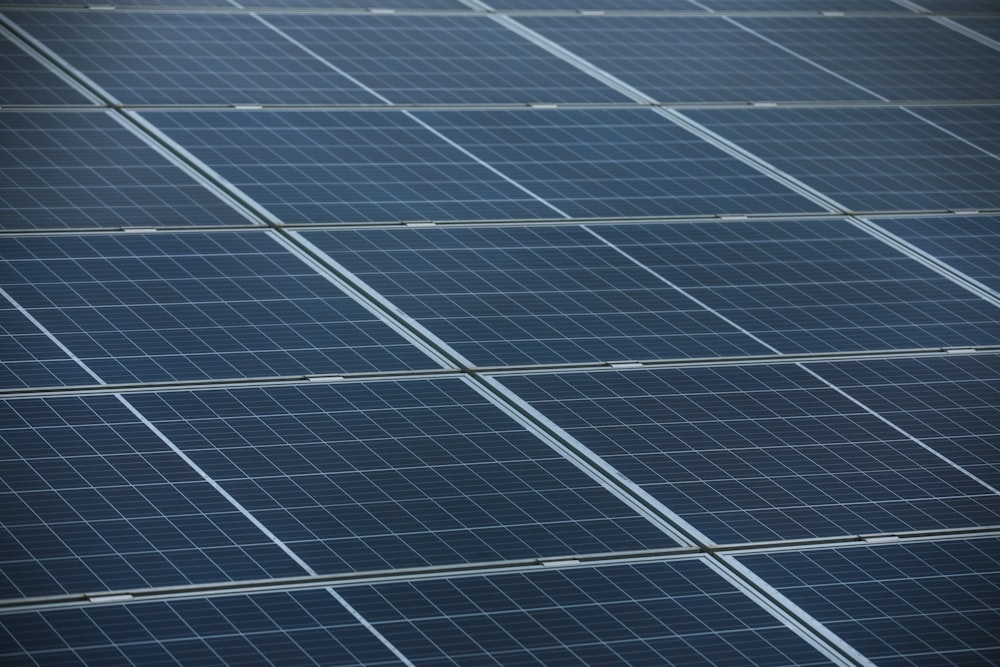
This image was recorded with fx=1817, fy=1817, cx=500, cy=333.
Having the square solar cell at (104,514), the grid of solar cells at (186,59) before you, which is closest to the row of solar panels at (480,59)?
the grid of solar cells at (186,59)

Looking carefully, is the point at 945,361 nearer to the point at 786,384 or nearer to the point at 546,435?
the point at 786,384

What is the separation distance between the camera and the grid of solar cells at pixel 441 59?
2253 cm

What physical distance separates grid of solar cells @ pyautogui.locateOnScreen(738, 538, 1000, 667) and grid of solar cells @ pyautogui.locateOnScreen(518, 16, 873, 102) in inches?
399

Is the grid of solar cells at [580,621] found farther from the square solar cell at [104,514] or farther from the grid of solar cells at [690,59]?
the grid of solar cells at [690,59]

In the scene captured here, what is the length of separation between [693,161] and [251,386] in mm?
7829

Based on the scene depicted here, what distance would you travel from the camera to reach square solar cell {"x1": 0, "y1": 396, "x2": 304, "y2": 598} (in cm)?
1265

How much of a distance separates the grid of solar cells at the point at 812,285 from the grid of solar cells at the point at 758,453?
44.3 inches

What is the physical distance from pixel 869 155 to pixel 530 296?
21.5 feet

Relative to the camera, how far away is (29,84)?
20453mm

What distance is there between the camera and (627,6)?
26719 millimetres

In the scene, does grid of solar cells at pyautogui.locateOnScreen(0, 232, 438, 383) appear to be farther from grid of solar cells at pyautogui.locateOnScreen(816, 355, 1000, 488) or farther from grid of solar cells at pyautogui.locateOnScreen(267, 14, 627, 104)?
grid of solar cells at pyautogui.locateOnScreen(267, 14, 627, 104)

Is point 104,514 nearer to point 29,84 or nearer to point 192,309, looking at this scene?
point 192,309

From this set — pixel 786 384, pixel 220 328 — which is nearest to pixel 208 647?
pixel 220 328

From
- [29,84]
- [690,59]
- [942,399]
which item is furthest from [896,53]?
[29,84]
